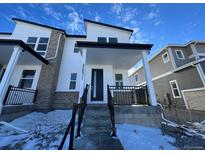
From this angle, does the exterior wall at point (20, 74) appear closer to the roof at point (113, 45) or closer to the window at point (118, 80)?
the roof at point (113, 45)

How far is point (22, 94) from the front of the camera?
247 inches

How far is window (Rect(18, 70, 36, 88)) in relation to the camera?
7285 mm

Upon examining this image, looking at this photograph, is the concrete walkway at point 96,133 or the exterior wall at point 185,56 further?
the exterior wall at point 185,56

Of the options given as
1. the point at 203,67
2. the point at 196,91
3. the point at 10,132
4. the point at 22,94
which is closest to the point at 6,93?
the point at 22,94

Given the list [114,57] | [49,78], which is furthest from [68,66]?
[114,57]

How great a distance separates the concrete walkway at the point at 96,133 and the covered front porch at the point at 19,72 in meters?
3.96

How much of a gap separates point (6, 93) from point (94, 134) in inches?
187

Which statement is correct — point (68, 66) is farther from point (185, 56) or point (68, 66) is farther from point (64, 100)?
point (185, 56)

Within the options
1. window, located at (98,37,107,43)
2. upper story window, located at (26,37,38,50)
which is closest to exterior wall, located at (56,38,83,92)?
window, located at (98,37,107,43)

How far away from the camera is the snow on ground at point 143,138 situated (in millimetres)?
2844

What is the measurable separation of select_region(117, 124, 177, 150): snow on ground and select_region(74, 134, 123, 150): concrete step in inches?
11.6

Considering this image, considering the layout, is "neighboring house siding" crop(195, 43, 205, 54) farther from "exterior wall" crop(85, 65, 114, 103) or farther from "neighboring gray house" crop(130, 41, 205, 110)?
"exterior wall" crop(85, 65, 114, 103)

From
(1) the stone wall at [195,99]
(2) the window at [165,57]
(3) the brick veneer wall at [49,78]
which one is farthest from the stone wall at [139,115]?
(2) the window at [165,57]

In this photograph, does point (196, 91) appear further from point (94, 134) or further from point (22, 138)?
point (22, 138)
